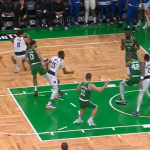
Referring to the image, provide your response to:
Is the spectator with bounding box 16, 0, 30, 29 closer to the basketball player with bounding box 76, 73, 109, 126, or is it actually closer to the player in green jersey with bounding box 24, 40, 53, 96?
the player in green jersey with bounding box 24, 40, 53, 96

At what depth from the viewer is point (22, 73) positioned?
70.4ft

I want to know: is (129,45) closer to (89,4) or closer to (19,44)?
(19,44)

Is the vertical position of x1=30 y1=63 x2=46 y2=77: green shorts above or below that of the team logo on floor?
above

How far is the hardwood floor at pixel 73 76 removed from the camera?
53.0ft

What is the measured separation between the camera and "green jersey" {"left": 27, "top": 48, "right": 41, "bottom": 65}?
61.0 ft

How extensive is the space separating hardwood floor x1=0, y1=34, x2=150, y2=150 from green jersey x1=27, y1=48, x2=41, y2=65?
62.0 inches

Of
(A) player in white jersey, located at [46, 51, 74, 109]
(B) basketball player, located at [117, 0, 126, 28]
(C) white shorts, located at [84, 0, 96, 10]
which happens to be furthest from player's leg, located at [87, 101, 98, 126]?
(B) basketball player, located at [117, 0, 126, 28]

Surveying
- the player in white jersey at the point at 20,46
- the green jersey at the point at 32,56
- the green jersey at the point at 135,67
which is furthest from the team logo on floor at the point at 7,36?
the green jersey at the point at 135,67

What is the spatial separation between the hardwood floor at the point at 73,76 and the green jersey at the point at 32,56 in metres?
1.57

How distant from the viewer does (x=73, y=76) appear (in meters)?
21.1

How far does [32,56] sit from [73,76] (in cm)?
288

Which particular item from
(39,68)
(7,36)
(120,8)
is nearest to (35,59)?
(39,68)

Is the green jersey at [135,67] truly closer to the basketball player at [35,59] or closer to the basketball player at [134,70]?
the basketball player at [134,70]

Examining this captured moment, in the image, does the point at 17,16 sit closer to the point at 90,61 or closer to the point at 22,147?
the point at 90,61
